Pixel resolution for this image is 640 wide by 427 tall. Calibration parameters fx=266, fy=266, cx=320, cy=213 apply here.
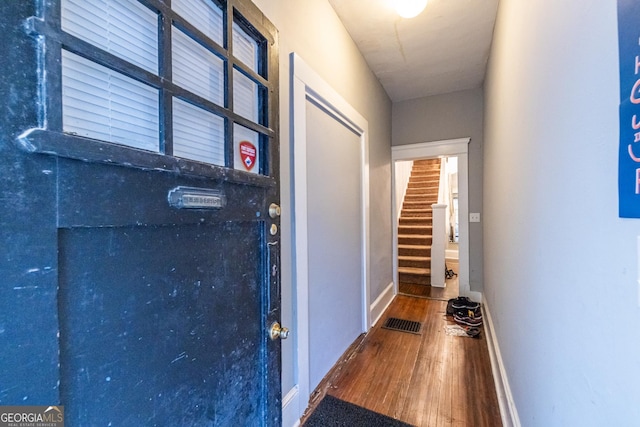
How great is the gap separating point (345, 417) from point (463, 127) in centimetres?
329

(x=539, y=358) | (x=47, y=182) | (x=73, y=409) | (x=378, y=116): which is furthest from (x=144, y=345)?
(x=378, y=116)

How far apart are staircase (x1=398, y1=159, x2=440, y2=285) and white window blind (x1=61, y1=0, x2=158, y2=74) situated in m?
4.28

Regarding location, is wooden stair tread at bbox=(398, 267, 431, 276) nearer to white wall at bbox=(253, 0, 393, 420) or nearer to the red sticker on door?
white wall at bbox=(253, 0, 393, 420)

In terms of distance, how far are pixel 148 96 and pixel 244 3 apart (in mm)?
518

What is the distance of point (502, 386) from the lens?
165cm

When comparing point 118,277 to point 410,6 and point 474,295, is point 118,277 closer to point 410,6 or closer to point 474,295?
point 410,6

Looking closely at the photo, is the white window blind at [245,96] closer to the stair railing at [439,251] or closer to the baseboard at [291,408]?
the baseboard at [291,408]

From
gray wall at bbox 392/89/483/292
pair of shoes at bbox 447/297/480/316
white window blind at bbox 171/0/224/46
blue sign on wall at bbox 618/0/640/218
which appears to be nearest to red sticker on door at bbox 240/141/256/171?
white window blind at bbox 171/0/224/46

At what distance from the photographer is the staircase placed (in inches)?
170

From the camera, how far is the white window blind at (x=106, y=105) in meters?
0.54

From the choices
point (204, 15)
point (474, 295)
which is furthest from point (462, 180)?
point (204, 15)

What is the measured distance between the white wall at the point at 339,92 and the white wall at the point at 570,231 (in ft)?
3.56

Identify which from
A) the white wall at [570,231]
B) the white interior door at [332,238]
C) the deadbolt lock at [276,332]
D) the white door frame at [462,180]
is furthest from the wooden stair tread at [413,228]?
the deadbolt lock at [276,332]

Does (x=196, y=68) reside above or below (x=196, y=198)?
above
